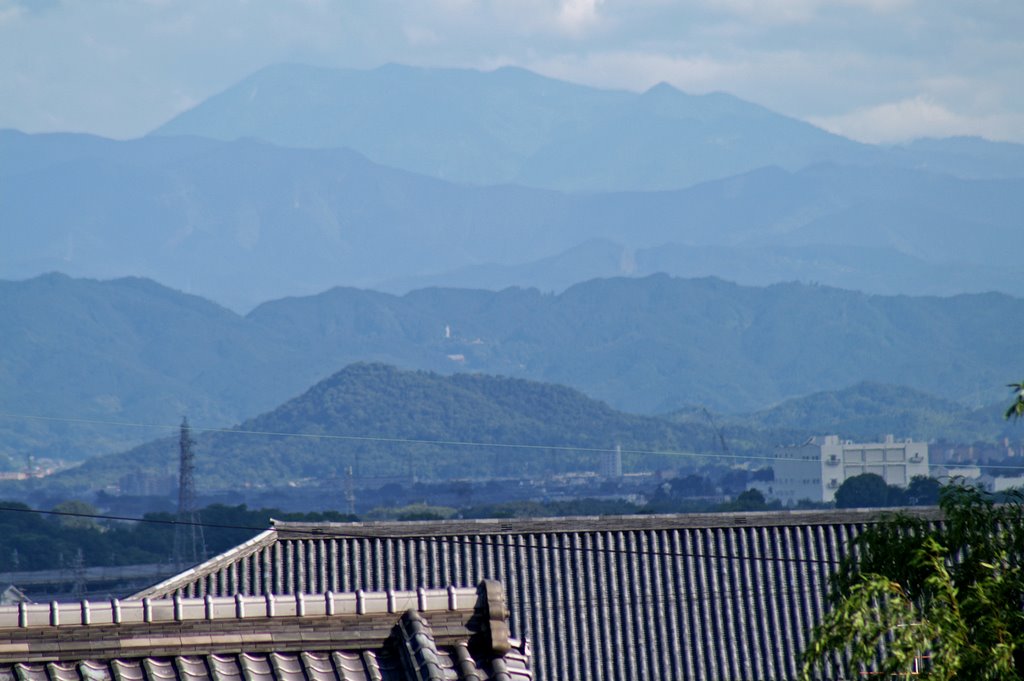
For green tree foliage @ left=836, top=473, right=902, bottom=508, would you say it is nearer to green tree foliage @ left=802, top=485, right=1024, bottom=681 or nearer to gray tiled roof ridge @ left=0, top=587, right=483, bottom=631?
green tree foliage @ left=802, top=485, right=1024, bottom=681

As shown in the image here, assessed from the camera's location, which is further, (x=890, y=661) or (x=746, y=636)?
(x=746, y=636)

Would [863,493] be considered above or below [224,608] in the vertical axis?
below

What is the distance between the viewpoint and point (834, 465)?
15250 cm

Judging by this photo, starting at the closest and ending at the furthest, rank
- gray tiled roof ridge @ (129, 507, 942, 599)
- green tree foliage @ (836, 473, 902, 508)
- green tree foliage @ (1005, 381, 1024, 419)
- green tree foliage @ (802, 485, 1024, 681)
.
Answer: green tree foliage @ (802, 485, 1024, 681) → green tree foliage @ (1005, 381, 1024, 419) → gray tiled roof ridge @ (129, 507, 942, 599) → green tree foliage @ (836, 473, 902, 508)

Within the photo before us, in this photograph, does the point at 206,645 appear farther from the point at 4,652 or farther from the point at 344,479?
the point at 344,479

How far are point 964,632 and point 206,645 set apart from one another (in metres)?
4.15

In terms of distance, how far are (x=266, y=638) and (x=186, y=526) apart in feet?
300

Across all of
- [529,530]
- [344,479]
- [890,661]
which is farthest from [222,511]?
[890,661]

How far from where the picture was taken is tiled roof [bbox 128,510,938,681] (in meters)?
19.9

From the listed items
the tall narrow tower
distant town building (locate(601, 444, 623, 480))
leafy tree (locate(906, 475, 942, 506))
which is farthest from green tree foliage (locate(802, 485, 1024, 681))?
distant town building (locate(601, 444, 623, 480))

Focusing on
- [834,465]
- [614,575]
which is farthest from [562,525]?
[834,465]

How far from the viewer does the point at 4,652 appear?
779cm

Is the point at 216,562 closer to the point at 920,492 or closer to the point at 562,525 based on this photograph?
the point at 562,525

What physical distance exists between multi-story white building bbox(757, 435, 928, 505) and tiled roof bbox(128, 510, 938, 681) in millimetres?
126442
